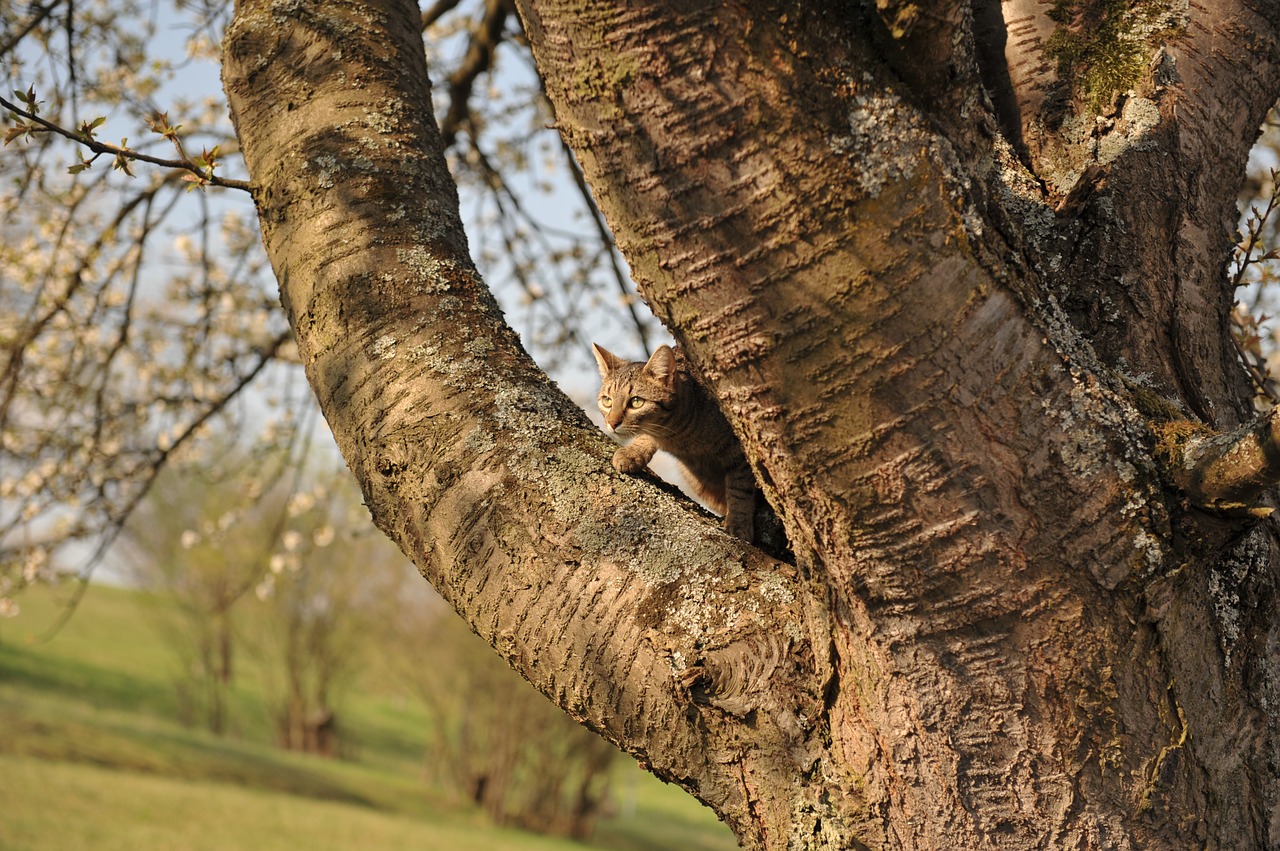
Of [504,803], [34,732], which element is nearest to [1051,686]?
[34,732]

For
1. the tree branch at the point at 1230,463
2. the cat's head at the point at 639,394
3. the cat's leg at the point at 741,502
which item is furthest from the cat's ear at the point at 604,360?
the tree branch at the point at 1230,463

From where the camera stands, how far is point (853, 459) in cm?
127

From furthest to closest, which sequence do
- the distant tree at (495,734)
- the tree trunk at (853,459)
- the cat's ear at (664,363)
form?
1. the distant tree at (495,734)
2. the cat's ear at (664,363)
3. the tree trunk at (853,459)

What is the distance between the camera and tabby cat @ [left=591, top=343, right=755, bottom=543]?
9.95 ft

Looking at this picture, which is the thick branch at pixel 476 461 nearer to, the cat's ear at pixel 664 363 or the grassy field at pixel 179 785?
the cat's ear at pixel 664 363

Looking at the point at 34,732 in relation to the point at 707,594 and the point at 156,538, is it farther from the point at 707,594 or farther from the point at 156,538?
the point at 707,594

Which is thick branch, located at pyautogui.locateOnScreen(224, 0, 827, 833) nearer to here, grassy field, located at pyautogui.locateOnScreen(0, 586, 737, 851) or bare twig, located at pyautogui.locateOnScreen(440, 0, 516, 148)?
bare twig, located at pyautogui.locateOnScreen(440, 0, 516, 148)

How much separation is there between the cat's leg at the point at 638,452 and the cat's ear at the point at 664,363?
0.23 m

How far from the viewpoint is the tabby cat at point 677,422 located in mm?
3033

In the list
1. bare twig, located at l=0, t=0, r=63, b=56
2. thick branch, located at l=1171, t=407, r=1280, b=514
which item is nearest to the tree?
thick branch, located at l=1171, t=407, r=1280, b=514

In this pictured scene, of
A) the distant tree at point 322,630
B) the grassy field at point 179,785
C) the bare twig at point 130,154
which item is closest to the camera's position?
the bare twig at point 130,154

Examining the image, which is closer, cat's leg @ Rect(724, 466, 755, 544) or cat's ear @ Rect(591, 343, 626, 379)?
cat's leg @ Rect(724, 466, 755, 544)

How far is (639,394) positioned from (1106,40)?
190 cm

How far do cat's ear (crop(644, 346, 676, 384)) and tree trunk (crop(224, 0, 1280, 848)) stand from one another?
1455 mm
